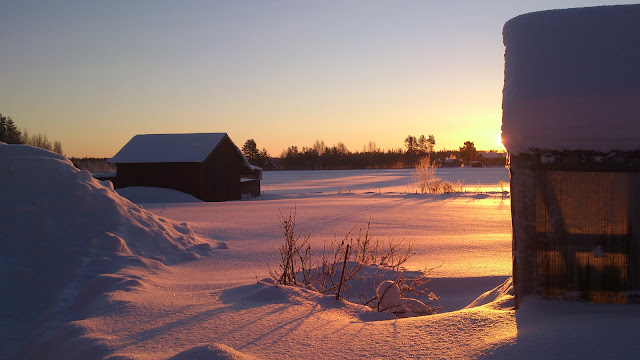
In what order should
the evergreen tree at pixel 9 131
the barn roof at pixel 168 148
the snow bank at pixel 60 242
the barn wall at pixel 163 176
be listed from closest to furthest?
the snow bank at pixel 60 242 → the barn wall at pixel 163 176 → the barn roof at pixel 168 148 → the evergreen tree at pixel 9 131

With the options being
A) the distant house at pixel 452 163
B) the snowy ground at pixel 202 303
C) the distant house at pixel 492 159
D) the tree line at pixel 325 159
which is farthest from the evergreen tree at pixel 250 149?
the snowy ground at pixel 202 303

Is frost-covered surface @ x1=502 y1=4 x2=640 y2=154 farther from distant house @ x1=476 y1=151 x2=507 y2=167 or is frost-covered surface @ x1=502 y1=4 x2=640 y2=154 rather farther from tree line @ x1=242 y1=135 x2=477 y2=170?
distant house @ x1=476 y1=151 x2=507 y2=167

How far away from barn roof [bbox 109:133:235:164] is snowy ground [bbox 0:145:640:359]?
47.3ft

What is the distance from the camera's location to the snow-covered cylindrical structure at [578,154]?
9.09 feet

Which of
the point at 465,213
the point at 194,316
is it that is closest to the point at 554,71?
the point at 194,316

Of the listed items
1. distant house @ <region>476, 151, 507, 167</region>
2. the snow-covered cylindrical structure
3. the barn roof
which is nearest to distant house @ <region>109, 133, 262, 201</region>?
the barn roof

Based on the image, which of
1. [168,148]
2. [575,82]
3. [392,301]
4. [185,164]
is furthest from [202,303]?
[168,148]

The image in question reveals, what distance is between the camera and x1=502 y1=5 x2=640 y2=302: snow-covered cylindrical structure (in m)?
2.77

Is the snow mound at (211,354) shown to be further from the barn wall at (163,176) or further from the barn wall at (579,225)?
the barn wall at (163,176)

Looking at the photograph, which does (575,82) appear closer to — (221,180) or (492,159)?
(221,180)

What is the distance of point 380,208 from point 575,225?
1291 cm

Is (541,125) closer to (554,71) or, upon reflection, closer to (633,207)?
(554,71)

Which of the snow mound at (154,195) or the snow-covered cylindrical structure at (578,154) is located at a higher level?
the snow-covered cylindrical structure at (578,154)

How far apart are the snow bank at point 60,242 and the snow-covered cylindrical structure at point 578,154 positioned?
12.4 feet
